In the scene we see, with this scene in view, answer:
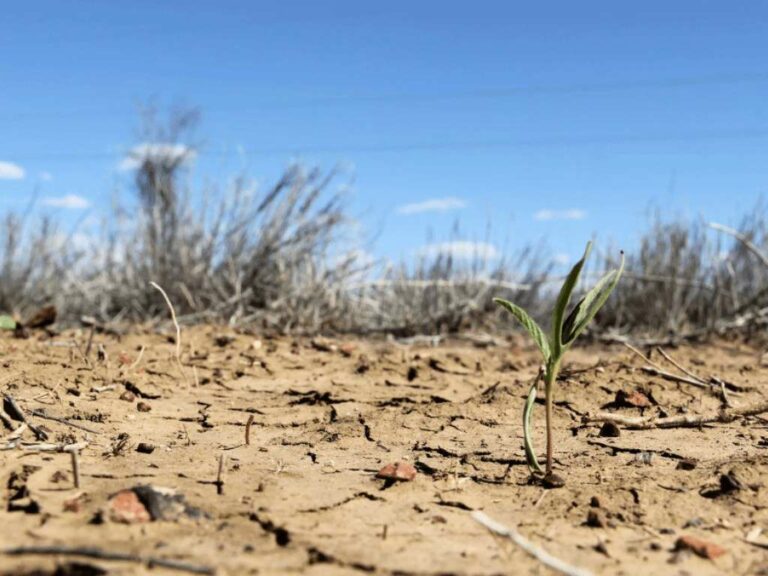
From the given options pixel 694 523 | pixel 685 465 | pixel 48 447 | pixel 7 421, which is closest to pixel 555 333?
pixel 694 523

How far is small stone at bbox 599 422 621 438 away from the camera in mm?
3209

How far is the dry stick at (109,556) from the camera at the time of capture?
5.58ft

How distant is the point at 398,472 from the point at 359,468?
10.8 inches

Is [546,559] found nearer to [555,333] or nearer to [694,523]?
[694,523]

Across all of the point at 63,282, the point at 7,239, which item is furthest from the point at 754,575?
the point at 7,239

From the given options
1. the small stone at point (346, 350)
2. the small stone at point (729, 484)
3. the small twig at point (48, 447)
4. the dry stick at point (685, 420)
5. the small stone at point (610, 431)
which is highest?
the small stone at point (346, 350)

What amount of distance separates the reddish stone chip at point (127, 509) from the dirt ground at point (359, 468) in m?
0.01

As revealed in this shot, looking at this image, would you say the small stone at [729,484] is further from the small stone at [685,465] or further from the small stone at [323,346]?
the small stone at [323,346]

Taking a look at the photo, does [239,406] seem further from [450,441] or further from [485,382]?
[485,382]

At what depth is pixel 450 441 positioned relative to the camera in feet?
10.4

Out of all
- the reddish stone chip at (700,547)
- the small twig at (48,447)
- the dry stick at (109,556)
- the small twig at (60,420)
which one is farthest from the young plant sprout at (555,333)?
the small twig at (60,420)

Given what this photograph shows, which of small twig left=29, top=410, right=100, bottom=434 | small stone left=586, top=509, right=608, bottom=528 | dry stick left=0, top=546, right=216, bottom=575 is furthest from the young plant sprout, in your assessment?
small twig left=29, top=410, right=100, bottom=434

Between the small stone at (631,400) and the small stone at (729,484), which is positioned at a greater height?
the small stone at (631,400)

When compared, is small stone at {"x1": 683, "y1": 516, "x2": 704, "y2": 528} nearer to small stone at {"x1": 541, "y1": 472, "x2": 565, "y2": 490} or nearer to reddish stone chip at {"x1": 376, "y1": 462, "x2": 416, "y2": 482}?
small stone at {"x1": 541, "y1": 472, "x2": 565, "y2": 490}
